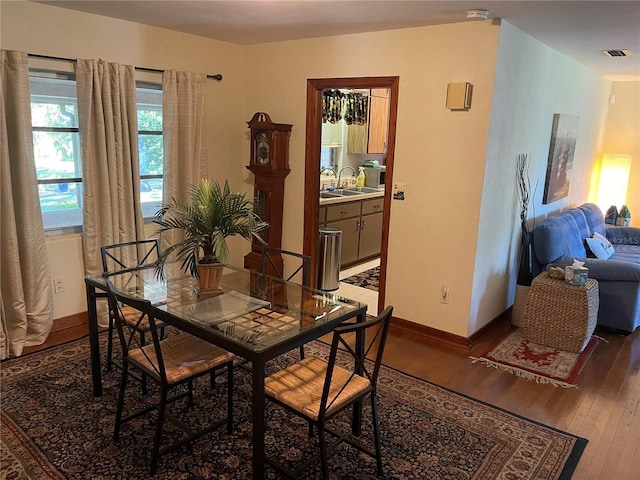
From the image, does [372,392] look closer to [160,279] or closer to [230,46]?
[160,279]

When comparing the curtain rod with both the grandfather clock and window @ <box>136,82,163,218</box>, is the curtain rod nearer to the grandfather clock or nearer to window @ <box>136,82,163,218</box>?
window @ <box>136,82,163,218</box>

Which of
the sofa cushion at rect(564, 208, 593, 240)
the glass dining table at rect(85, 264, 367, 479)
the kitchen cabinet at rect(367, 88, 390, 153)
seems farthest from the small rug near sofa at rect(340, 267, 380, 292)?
the glass dining table at rect(85, 264, 367, 479)

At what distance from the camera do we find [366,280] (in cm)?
537

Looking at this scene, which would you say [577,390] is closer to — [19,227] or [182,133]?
[182,133]

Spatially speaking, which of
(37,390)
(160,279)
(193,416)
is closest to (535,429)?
(193,416)

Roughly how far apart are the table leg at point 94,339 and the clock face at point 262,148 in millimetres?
2102

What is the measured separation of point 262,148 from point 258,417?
2.86 m

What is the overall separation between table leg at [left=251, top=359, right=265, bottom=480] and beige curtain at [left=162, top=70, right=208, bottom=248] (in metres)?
2.58

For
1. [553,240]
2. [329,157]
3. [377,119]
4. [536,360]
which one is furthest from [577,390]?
[377,119]

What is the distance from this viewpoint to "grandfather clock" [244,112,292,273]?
4270 millimetres

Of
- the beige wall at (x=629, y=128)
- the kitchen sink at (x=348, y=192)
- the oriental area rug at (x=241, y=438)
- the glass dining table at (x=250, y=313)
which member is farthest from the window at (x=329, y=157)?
the oriental area rug at (x=241, y=438)

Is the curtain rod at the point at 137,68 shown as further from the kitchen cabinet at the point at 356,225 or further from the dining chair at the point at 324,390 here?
the dining chair at the point at 324,390

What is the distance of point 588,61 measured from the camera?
193 inches

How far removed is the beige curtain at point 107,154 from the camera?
3.49 m
